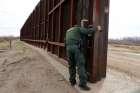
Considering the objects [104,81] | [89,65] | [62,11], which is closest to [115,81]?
[104,81]

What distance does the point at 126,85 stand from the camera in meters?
7.27

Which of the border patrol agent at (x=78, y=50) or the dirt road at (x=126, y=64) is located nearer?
the border patrol agent at (x=78, y=50)

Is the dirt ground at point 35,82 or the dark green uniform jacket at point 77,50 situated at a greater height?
the dark green uniform jacket at point 77,50

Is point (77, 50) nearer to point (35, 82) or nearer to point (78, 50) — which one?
point (78, 50)

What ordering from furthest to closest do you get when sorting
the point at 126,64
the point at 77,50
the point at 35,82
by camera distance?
the point at 126,64 → the point at 35,82 → the point at 77,50

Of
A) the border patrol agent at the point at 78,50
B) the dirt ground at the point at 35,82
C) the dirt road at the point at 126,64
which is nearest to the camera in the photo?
the border patrol agent at the point at 78,50

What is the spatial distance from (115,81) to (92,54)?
1.01 metres

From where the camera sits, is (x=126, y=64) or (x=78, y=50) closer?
(x=78, y=50)

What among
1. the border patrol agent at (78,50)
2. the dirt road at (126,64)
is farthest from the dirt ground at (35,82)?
the dirt road at (126,64)

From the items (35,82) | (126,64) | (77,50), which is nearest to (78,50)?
(77,50)

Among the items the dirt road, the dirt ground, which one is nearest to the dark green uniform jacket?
the dirt ground

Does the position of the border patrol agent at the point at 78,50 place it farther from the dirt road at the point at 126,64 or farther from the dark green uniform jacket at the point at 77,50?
the dirt road at the point at 126,64

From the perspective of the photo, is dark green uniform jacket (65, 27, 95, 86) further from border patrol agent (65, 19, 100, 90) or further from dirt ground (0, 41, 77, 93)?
dirt ground (0, 41, 77, 93)

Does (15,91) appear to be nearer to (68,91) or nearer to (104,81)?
(68,91)
